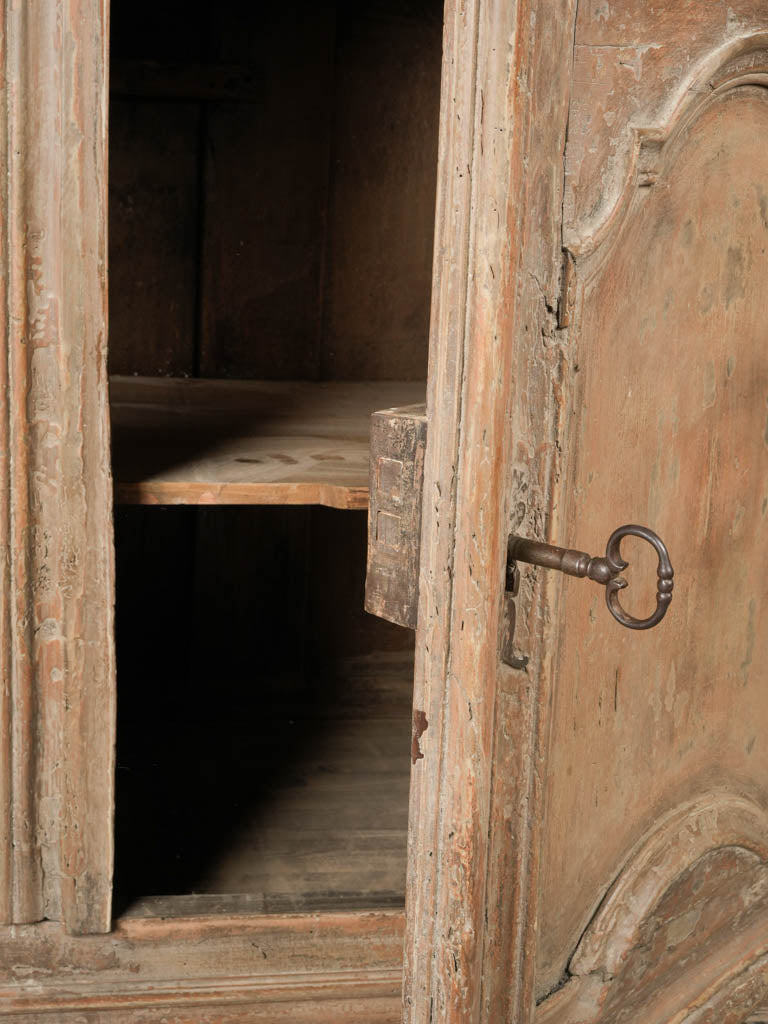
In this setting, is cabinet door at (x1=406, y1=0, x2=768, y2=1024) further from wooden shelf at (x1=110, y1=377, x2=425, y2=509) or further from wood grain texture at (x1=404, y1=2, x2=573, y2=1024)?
wooden shelf at (x1=110, y1=377, x2=425, y2=509)

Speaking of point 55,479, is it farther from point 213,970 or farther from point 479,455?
point 213,970

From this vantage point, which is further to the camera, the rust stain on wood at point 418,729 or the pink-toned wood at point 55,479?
the pink-toned wood at point 55,479

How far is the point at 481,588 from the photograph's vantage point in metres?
1.10

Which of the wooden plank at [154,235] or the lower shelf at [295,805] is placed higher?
the wooden plank at [154,235]

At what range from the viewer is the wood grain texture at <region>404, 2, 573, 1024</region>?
104 cm

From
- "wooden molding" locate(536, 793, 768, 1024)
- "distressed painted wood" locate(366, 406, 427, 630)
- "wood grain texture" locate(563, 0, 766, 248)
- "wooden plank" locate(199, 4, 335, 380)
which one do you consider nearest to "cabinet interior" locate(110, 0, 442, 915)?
"wooden plank" locate(199, 4, 335, 380)

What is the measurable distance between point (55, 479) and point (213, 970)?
68 cm

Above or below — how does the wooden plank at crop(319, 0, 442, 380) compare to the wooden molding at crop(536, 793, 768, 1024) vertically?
above

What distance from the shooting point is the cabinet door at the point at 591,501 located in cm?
107

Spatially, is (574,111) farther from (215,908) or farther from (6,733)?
(215,908)

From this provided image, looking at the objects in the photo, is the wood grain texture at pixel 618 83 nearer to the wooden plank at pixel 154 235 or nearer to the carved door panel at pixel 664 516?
the carved door panel at pixel 664 516

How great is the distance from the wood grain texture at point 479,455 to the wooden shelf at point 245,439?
17.5 inches

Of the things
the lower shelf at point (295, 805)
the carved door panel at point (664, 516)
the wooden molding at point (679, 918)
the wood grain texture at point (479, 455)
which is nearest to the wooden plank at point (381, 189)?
the lower shelf at point (295, 805)

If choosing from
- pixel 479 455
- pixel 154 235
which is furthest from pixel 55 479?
pixel 154 235
